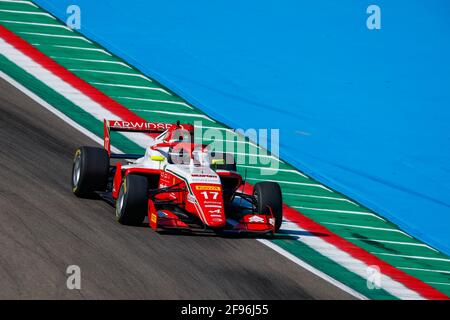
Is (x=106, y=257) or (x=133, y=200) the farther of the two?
(x=133, y=200)

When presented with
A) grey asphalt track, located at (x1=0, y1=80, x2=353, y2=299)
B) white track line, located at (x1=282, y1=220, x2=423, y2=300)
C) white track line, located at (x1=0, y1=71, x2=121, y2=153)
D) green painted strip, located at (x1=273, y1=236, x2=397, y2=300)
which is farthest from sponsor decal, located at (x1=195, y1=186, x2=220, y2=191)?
white track line, located at (x1=0, y1=71, x2=121, y2=153)

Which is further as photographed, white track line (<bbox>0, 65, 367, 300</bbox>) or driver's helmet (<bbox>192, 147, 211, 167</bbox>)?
driver's helmet (<bbox>192, 147, 211, 167</bbox>)

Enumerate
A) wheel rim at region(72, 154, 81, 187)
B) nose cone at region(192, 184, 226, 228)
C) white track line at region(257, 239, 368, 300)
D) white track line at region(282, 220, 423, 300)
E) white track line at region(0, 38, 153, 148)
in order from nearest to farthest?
white track line at region(257, 239, 368, 300) → nose cone at region(192, 184, 226, 228) → white track line at region(282, 220, 423, 300) → wheel rim at region(72, 154, 81, 187) → white track line at region(0, 38, 153, 148)

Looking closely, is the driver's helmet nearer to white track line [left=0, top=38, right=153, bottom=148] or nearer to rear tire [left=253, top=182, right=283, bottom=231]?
rear tire [left=253, top=182, right=283, bottom=231]

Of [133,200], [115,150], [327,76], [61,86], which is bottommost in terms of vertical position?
[133,200]

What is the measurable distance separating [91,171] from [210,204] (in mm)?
1968

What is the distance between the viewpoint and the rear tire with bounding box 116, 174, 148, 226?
44.5 ft

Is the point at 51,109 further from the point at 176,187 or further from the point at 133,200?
the point at 133,200

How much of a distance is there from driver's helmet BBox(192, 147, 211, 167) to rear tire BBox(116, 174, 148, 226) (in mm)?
1096

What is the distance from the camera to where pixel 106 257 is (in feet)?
40.3

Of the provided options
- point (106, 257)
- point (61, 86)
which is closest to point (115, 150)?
point (61, 86)

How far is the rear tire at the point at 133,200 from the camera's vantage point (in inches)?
534

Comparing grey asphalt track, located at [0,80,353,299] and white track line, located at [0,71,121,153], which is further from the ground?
white track line, located at [0,71,121,153]

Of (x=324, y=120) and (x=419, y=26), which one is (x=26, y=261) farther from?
(x=419, y=26)
